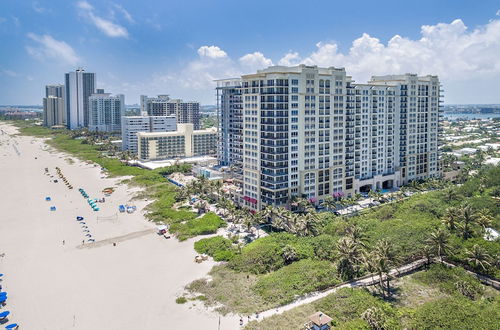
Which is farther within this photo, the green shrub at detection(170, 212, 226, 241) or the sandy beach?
the green shrub at detection(170, 212, 226, 241)

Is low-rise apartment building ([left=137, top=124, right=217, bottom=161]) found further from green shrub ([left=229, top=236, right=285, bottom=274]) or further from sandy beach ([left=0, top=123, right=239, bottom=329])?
green shrub ([left=229, top=236, right=285, bottom=274])

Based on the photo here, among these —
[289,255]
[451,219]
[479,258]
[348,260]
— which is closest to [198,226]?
[289,255]

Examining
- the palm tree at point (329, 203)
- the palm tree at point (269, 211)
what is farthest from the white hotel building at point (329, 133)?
the palm tree at point (269, 211)

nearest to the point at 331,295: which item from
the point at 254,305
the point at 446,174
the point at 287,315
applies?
the point at 287,315

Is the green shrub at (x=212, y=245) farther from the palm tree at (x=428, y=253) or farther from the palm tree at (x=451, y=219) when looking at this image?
the palm tree at (x=451, y=219)

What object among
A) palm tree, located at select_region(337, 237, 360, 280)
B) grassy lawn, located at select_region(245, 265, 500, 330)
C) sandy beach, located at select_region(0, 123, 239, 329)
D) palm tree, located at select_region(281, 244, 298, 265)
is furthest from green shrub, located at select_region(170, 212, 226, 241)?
grassy lawn, located at select_region(245, 265, 500, 330)

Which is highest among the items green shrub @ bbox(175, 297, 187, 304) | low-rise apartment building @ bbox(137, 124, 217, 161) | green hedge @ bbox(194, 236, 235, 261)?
low-rise apartment building @ bbox(137, 124, 217, 161)

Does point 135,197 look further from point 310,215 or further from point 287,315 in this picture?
point 287,315

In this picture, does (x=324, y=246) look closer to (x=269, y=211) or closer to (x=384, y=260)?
(x=384, y=260)
